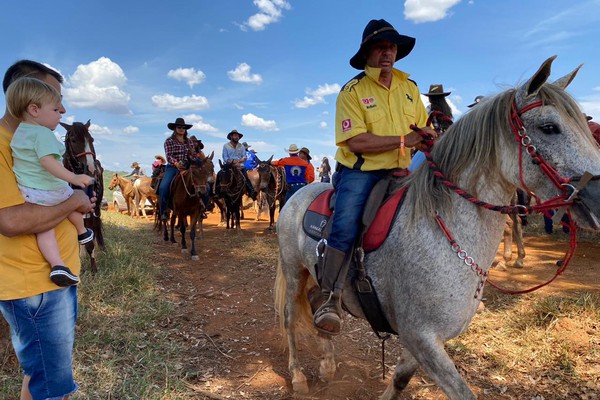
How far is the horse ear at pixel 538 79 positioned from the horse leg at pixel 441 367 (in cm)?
144

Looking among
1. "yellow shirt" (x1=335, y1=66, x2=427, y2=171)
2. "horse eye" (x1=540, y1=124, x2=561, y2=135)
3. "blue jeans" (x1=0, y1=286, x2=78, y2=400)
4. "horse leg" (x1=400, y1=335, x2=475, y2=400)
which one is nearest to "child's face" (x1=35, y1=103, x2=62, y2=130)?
"blue jeans" (x1=0, y1=286, x2=78, y2=400)

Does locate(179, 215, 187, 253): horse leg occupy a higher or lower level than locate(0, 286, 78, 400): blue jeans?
lower

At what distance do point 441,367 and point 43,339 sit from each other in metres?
2.12

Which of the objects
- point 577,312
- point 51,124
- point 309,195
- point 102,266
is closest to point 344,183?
point 309,195

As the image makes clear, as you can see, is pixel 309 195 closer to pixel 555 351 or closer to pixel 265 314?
pixel 265 314

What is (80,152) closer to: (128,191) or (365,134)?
(365,134)

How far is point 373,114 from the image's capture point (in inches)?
103

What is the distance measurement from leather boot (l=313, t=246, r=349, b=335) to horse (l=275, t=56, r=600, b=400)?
18 centimetres

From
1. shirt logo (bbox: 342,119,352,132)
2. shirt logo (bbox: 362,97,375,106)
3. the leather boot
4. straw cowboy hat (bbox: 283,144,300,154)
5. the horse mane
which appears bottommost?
the leather boot

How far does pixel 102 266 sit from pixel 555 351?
6.78 m

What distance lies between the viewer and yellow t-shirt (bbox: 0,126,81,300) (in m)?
1.81

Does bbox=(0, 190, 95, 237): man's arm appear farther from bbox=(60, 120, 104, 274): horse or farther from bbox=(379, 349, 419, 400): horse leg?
bbox=(60, 120, 104, 274): horse

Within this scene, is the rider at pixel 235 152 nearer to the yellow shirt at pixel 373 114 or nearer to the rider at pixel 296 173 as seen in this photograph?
the rider at pixel 296 173

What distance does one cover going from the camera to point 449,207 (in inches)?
87.4
